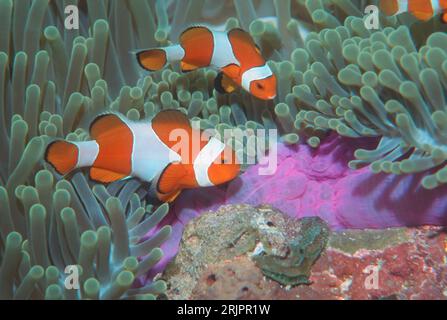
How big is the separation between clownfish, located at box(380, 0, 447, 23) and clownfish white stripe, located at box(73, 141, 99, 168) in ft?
3.47

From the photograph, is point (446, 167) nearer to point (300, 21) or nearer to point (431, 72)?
point (431, 72)

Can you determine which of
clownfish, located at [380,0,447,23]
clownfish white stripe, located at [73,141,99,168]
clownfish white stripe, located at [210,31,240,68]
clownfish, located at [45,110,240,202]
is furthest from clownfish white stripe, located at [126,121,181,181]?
clownfish, located at [380,0,447,23]

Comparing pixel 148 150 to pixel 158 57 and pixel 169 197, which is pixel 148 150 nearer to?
pixel 169 197

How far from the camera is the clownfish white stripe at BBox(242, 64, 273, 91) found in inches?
73.3

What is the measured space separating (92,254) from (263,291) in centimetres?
51

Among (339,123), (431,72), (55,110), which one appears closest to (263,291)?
(339,123)

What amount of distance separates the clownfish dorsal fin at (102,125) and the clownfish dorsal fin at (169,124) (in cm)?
14

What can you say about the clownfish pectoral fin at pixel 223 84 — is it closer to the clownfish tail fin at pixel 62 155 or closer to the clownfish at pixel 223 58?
the clownfish at pixel 223 58

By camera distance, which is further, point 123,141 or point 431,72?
point 123,141

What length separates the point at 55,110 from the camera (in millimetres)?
1999

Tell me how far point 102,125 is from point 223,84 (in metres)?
0.48

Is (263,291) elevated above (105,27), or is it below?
below

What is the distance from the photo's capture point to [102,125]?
1789mm

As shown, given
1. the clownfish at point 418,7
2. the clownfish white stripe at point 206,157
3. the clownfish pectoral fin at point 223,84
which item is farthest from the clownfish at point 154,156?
the clownfish at point 418,7
